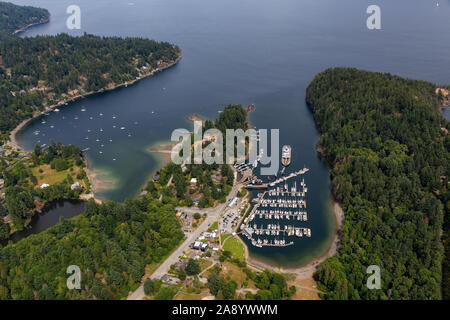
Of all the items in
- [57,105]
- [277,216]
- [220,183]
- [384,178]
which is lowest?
[277,216]

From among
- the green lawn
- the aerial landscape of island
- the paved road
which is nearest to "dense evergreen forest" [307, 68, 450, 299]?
the aerial landscape of island

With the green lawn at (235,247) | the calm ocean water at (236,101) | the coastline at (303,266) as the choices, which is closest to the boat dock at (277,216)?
the calm ocean water at (236,101)

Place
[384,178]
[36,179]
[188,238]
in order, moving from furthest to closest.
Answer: [36,179]
[384,178]
[188,238]

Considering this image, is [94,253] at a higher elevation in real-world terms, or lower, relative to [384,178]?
lower

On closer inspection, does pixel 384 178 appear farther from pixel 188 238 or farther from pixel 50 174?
pixel 50 174

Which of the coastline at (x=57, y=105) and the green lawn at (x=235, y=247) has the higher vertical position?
the coastline at (x=57, y=105)

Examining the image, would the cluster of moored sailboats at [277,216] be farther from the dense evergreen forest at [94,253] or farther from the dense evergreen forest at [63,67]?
the dense evergreen forest at [63,67]

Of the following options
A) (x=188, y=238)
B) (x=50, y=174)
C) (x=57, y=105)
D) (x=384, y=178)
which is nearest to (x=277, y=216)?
(x=188, y=238)
